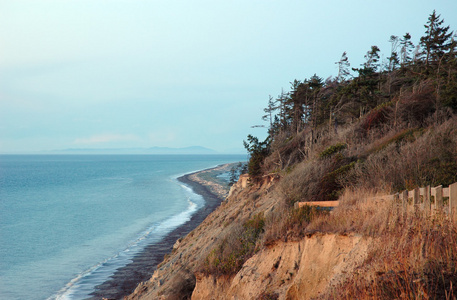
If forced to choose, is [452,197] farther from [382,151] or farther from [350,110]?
[350,110]

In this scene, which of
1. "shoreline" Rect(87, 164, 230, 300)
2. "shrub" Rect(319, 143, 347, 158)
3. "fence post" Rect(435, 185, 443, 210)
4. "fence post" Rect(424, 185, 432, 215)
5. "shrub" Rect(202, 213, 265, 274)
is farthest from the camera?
"shoreline" Rect(87, 164, 230, 300)

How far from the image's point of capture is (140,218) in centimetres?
4125

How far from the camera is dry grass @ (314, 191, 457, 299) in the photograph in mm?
4652

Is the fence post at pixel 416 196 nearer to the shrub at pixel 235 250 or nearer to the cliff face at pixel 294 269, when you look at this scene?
the cliff face at pixel 294 269

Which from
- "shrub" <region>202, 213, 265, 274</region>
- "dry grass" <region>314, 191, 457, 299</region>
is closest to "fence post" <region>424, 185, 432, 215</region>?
"dry grass" <region>314, 191, 457, 299</region>

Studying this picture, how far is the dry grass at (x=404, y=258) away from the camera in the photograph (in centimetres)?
465

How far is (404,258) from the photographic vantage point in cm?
523

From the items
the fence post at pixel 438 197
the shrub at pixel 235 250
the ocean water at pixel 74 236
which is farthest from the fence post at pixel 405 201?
the ocean water at pixel 74 236

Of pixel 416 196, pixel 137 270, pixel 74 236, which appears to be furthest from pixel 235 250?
pixel 74 236

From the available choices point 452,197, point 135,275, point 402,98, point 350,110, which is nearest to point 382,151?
point 452,197

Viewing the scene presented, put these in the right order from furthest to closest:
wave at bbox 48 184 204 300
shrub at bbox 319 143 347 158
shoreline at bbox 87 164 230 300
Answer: wave at bbox 48 184 204 300
shoreline at bbox 87 164 230 300
shrub at bbox 319 143 347 158

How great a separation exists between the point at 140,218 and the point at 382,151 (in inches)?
1249

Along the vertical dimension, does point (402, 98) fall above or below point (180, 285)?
above

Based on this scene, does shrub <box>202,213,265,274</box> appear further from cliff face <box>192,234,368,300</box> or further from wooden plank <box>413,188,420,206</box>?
wooden plank <box>413,188,420,206</box>
